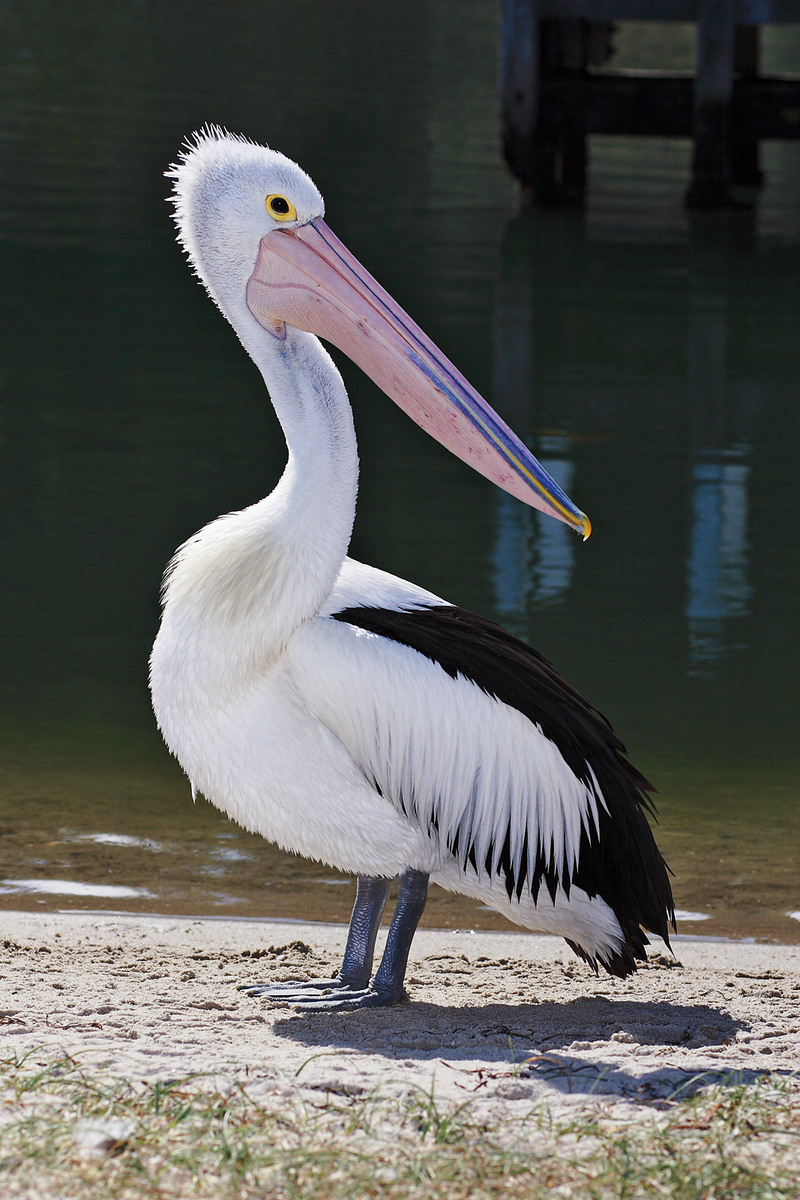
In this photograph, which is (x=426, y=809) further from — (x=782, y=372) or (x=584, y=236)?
(x=584, y=236)

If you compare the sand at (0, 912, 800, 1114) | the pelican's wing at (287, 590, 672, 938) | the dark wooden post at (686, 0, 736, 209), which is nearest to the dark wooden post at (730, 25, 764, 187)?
the dark wooden post at (686, 0, 736, 209)

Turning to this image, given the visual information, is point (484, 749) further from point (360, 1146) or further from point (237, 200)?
point (237, 200)

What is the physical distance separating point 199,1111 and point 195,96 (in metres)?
21.3

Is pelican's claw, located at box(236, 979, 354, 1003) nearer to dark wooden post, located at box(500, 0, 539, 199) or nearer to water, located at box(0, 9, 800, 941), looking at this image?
water, located at box(0, 9, 800, 941)

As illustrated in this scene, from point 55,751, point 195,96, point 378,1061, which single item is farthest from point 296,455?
point 195,96

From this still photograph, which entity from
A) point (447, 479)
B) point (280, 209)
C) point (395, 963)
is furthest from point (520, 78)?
point (395, 963)

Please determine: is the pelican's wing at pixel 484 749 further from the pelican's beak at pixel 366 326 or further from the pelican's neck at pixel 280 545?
the pelican's beak at pixel 366 326

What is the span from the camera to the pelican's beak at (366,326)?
11.4ft

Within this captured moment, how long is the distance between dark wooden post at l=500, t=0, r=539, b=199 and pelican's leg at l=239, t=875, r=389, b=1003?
40.1 ft

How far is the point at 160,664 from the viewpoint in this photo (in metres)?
3.53

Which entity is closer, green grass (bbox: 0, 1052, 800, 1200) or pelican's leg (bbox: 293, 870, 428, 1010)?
green grass (bbox: 0, 1052, 800, 1200)

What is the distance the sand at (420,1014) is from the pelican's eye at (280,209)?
1.64 meters

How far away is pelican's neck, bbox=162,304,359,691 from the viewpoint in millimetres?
3396

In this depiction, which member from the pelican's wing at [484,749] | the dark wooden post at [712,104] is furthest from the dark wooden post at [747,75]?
the pelican's wing at [484,749]
